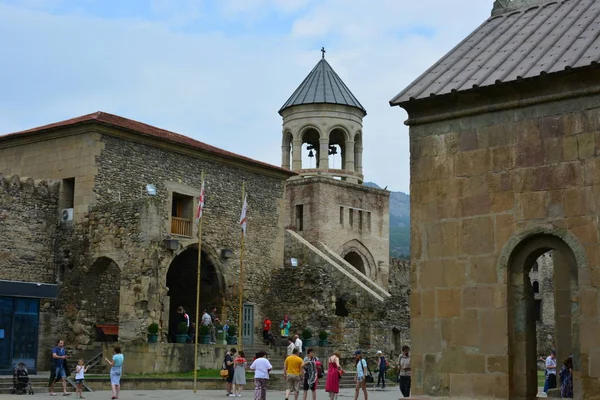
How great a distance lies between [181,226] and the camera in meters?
32.8

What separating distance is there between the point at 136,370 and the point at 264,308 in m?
9.78

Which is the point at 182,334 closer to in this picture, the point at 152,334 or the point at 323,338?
the point at 152,334

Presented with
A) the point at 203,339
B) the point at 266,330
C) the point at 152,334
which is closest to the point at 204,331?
the point at 203,339

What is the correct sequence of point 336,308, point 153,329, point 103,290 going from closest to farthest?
point 153,329 < point 103,290 < point 336,308

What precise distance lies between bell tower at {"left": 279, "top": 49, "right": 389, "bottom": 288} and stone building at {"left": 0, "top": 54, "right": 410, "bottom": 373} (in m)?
0.72

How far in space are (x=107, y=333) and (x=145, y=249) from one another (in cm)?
345

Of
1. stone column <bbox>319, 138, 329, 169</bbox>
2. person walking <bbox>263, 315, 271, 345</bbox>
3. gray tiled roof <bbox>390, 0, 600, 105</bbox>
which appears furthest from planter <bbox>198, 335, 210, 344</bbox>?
gray tiled roof <bbox>390, 0, 600, 105</bbox>

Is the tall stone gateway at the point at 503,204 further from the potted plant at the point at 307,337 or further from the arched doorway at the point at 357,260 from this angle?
the arched doorway at the point at 357,260

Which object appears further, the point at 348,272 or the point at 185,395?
the point at 348,272

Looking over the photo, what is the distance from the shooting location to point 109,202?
30406 millimetres

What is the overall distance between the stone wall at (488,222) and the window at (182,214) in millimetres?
19970

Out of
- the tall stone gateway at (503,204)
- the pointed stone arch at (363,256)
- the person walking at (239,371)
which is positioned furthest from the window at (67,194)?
the tall stone gateway at (503,204)

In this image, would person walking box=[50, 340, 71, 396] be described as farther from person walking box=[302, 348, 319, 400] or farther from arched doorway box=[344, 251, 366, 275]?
arched doorway box=[344, 251, 366, 275]

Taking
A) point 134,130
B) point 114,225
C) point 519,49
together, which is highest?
point 134,130
